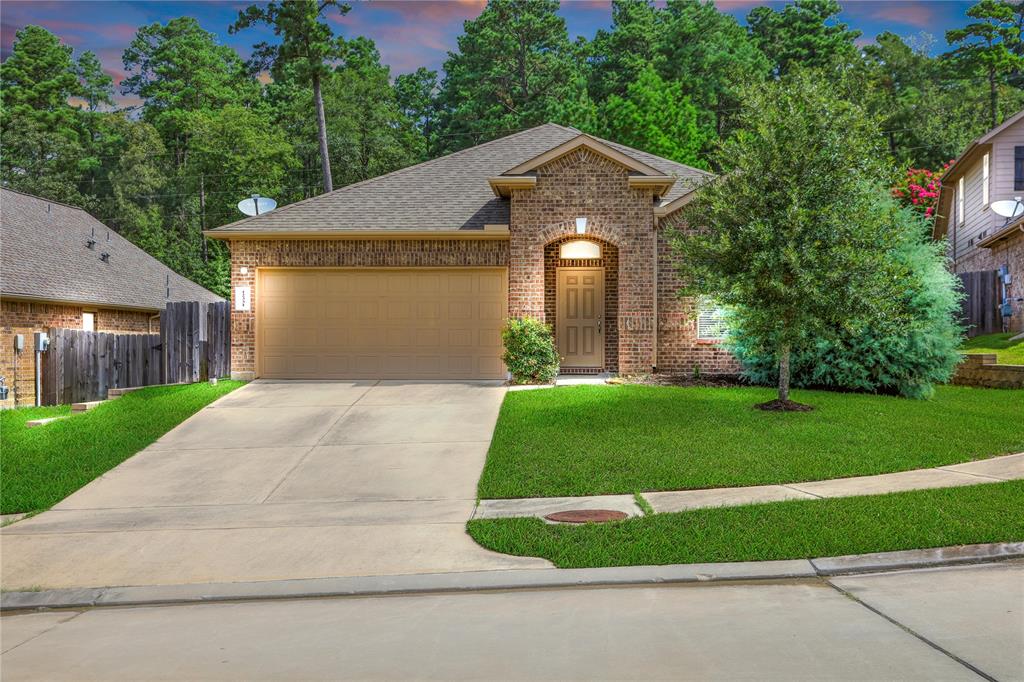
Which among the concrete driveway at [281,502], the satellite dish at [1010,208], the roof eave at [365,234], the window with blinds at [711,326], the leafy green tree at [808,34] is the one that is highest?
the leafy green tree at [808,34]

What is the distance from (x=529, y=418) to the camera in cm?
1162

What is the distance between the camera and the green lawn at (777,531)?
5.75 metres

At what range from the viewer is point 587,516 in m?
7.01

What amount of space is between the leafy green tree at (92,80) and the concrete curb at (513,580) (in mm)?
49158

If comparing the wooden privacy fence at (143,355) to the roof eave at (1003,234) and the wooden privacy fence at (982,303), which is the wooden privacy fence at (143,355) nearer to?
the roof eave at (1003,234)

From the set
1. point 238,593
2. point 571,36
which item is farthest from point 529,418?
point 571,36

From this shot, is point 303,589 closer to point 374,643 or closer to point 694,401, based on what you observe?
point 374,643

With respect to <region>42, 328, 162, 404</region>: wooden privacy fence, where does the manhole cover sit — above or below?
below

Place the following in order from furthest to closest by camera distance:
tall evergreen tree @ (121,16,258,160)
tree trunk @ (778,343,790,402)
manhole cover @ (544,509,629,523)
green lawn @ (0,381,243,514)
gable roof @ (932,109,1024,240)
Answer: tall evergreen tree @ (121,16,258,160) → gable roof @ (932,109,1024,240) → tree trunk @ (778,343,790,402) → green lawn @ (0,381,243,514) → manhole cover @ (544,509,629,523)

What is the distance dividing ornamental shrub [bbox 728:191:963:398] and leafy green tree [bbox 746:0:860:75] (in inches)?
1322

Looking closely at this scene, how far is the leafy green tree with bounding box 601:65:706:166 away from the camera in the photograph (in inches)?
1374

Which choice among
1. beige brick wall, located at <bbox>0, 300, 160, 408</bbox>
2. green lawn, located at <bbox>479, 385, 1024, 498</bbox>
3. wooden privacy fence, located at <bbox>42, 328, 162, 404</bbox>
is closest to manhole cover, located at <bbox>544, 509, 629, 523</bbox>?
green lawn, located at <bbox>479, 385, 1024, 498</bbox>

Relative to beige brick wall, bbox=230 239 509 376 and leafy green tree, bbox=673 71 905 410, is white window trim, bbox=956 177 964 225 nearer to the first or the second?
leafy green tree, bbox=673 71 905 410

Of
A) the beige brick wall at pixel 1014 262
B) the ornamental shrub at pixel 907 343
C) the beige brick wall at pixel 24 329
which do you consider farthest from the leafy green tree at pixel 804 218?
the beige brick wall at pixel 24 329
